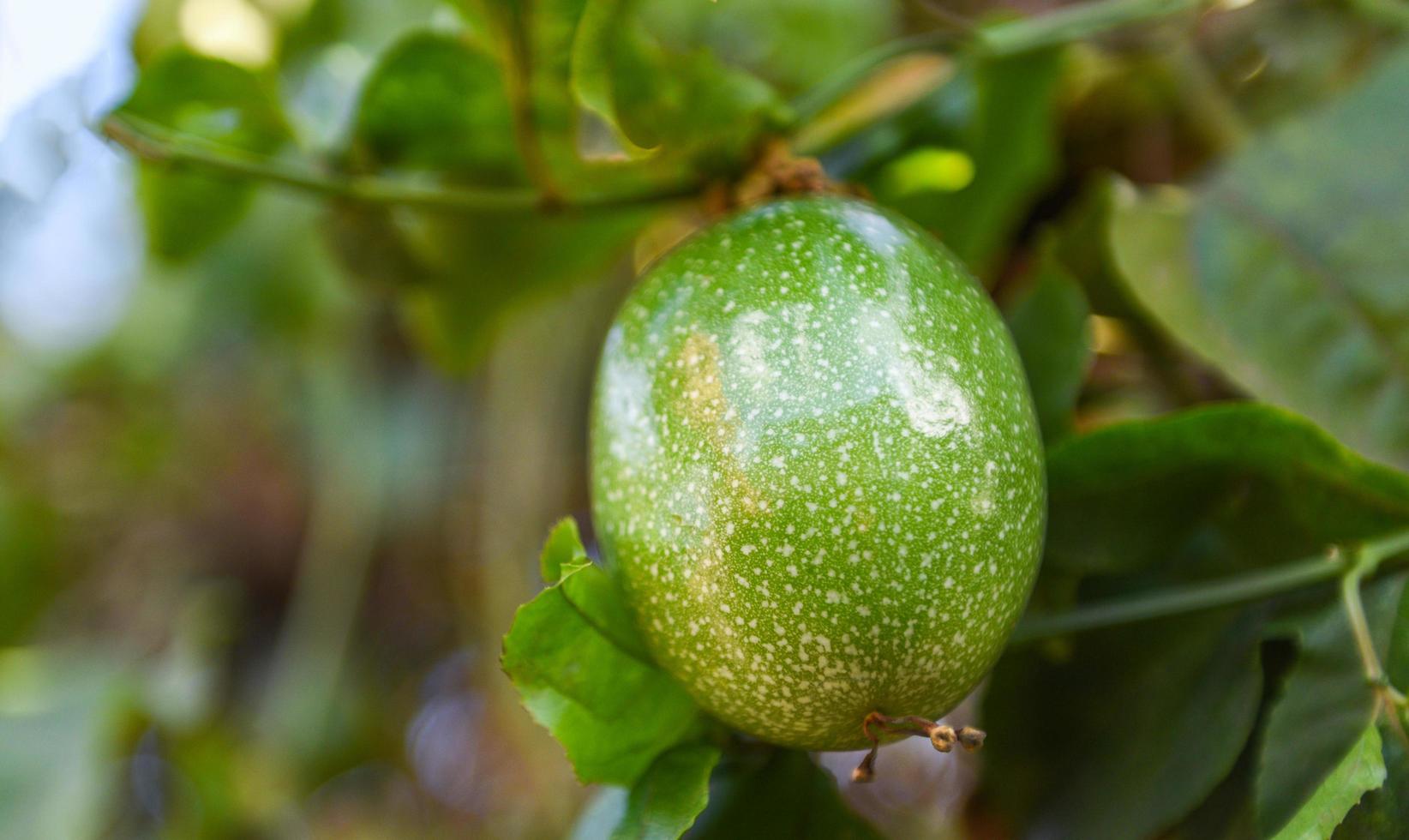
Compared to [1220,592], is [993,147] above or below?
above

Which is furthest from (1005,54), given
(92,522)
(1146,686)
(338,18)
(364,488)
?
(92,522)

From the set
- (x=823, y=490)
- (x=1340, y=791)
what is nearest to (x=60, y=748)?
(x=823, y=490)

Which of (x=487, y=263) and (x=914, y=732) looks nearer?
(x=914, y=732)

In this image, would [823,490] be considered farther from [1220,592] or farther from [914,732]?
[1220,592]

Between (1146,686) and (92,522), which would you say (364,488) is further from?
(1146,686)

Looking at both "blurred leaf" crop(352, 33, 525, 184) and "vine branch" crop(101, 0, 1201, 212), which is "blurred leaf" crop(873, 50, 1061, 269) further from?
"blurred leaf" crop(352, 33, 525, 184)

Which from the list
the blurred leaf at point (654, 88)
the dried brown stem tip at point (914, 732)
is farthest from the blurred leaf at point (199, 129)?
the dried brown stem tip at point (914, 732)

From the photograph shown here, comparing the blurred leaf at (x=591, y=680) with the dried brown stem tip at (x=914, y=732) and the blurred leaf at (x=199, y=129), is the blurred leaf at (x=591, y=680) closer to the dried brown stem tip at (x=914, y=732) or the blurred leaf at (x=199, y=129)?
the dried brown stem tip at (x=914, y=732)
